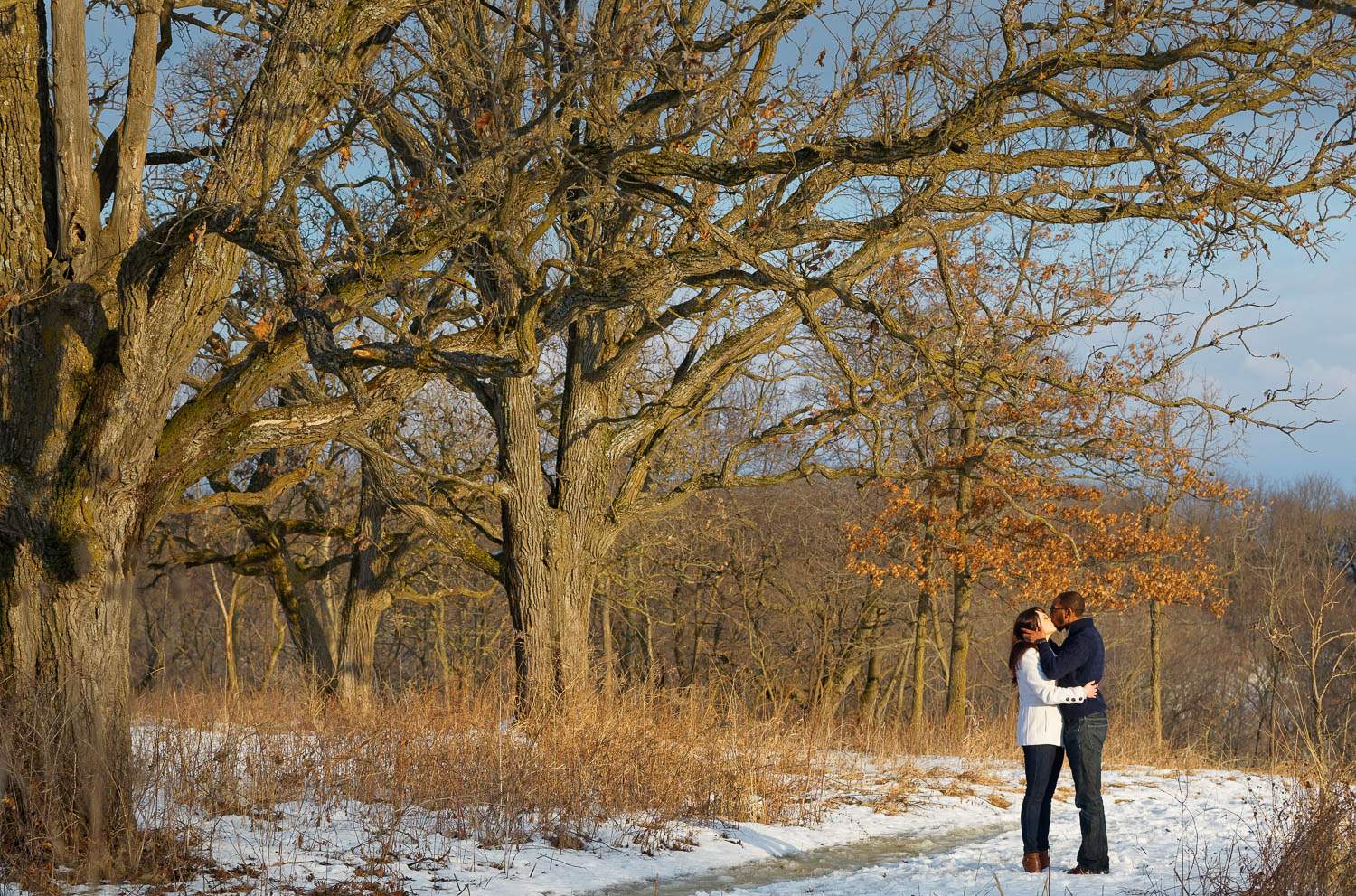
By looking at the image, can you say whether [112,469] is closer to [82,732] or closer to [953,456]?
[82,732]

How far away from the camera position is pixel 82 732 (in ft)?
21.6

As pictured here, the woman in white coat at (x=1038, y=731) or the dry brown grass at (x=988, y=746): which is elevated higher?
the woman in white coat at (x=1038, y=731)

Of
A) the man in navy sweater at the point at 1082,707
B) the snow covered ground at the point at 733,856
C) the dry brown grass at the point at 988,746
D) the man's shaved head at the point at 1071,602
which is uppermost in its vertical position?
the man's shaved head at the point at 1071,602

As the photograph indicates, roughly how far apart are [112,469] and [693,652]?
20234 millimetres

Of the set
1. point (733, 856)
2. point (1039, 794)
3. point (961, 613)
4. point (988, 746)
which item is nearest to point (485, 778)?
point (733, 856)

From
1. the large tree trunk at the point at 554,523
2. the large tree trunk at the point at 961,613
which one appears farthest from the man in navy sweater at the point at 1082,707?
the large tree trunk at the point at 961,613

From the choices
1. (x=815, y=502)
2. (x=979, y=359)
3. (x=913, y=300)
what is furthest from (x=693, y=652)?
(x=979, y=359)

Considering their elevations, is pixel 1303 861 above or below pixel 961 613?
below

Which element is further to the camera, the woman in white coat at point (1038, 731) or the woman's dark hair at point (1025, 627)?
the woman's dark hair at point (1025, 627)

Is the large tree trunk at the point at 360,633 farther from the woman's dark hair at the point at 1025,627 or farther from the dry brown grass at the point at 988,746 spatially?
the woman's dark hair at the point at 1025,627

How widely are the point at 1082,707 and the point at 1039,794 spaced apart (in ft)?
2.04

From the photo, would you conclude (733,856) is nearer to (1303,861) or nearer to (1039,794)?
(1039,794)

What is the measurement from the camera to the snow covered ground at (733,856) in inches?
251

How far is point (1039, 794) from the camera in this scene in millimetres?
7227
